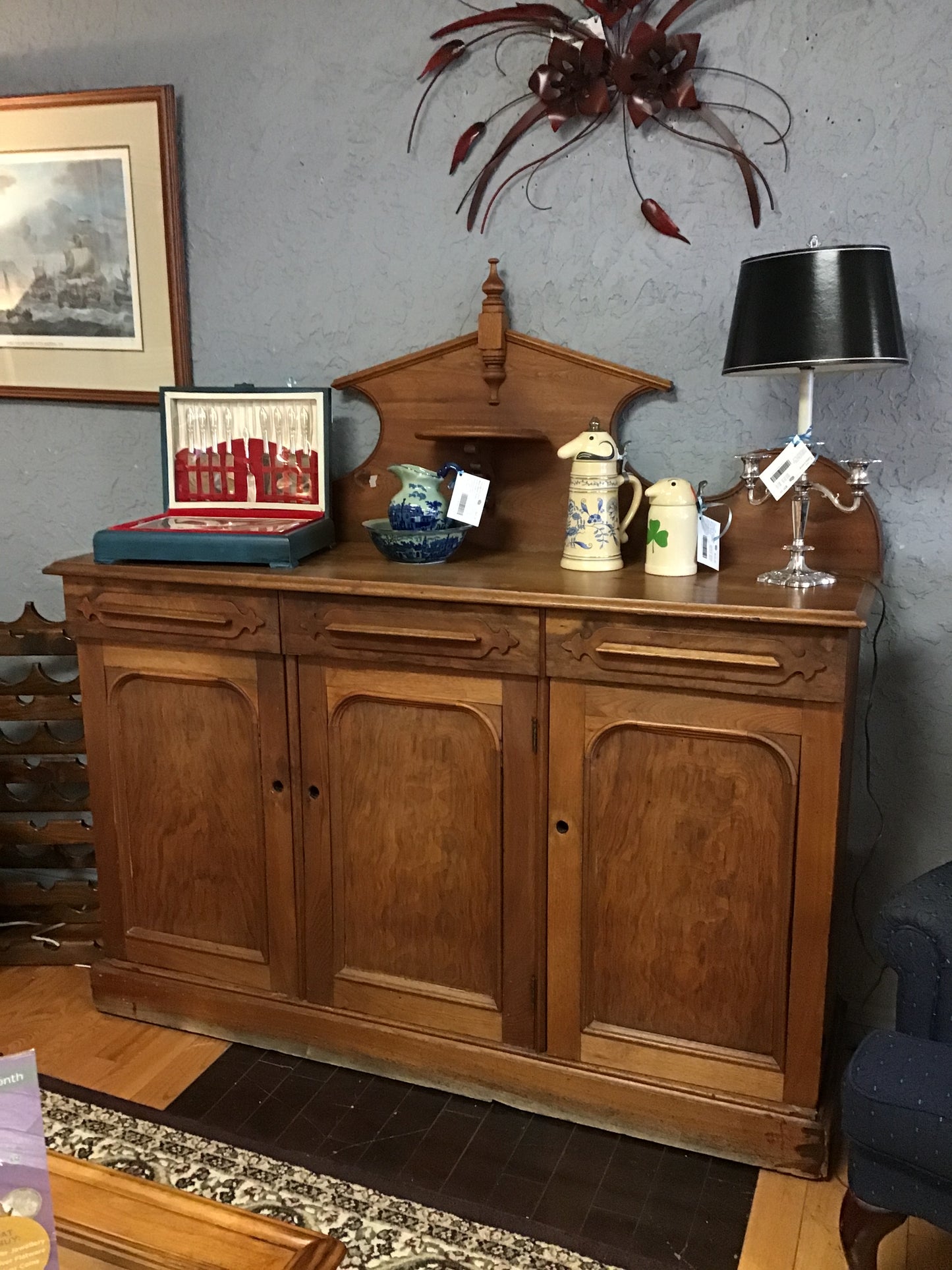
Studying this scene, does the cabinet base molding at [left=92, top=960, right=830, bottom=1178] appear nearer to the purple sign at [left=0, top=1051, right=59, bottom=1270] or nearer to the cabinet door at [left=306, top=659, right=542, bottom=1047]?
the cabinet door at [left=306, top=659, right=542, bottom=1047]

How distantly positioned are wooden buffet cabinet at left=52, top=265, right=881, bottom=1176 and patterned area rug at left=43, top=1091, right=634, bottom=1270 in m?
0.29

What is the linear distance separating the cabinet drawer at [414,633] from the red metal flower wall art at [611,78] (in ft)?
2.67

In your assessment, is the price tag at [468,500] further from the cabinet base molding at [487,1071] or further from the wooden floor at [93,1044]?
the wooden floor at [93,1044]

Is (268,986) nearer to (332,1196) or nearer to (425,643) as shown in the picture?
(332,1196)

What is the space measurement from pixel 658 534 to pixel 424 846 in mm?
695

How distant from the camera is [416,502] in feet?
6.47

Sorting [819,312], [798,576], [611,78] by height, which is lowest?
[798,576]

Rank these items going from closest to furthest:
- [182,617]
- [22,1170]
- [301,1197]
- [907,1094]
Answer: [22,1170] < [907,1094] < [301,1197] < [182,617]

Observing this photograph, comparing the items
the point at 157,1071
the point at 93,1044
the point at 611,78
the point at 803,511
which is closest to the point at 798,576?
the point at 803,511

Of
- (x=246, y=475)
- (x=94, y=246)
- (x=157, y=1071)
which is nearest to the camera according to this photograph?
(x=157, y=1071)

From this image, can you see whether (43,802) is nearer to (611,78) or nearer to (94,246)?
(94,246)

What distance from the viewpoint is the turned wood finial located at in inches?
80.7

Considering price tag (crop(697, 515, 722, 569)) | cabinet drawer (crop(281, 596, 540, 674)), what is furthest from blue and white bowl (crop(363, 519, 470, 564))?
price tag (crop(697, 515, 722, 569))

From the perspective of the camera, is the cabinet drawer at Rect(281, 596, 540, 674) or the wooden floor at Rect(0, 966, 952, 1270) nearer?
the wooden floor at Rect(0, 966, 952, 1270)
